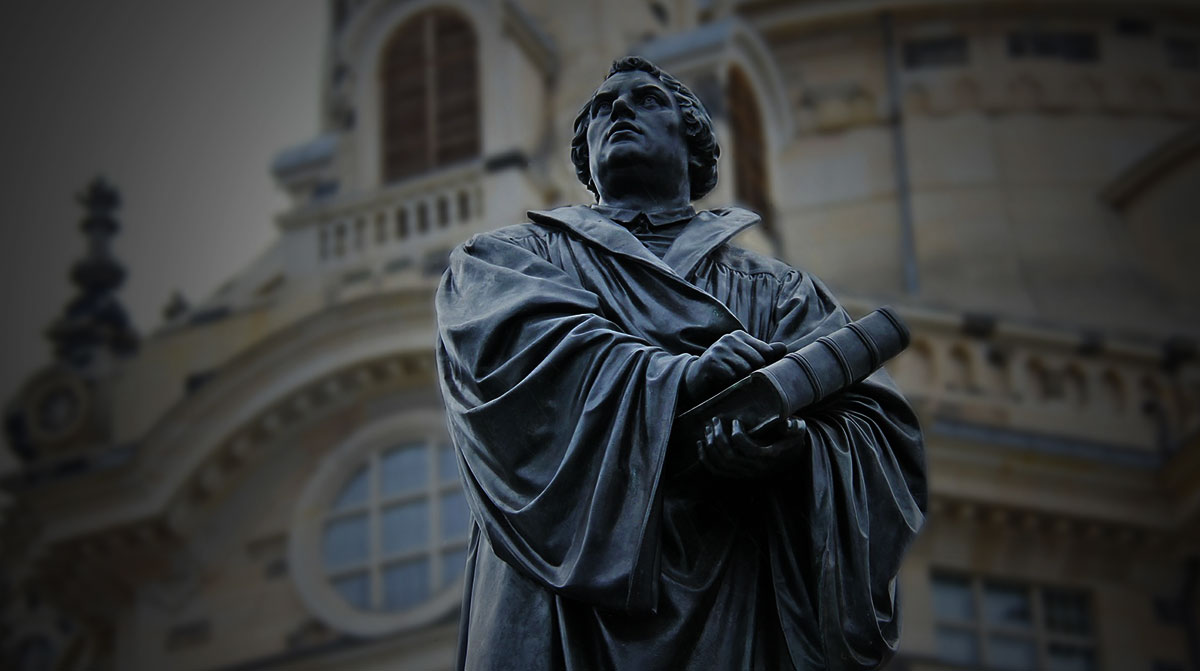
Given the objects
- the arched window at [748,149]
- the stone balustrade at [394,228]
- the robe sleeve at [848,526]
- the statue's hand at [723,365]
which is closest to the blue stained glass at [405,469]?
the stone balustrade at [394,228]

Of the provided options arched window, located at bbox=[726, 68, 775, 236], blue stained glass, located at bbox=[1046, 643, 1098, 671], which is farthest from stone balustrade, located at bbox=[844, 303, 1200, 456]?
arched window, located at bbox=[726, 68, 775, 236]

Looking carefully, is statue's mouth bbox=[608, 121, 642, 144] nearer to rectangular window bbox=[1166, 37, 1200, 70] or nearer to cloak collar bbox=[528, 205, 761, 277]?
cloak collar bbox=[528, 205, 761, 277]

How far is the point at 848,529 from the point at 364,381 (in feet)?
57.5

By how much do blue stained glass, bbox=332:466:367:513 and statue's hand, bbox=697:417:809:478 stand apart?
17.7 m

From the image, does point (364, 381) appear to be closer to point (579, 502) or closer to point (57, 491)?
point (57, 491)

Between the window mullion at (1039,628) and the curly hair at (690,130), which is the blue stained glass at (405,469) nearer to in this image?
the window mullion at (1039,628)

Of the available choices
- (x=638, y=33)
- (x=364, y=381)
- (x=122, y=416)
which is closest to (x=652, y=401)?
(x=364, y=381)

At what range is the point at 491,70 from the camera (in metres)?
24.5

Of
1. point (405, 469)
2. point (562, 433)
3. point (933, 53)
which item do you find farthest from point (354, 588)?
point (562, 433)

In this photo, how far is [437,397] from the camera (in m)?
21.8

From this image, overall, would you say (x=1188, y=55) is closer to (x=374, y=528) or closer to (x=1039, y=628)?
(x=1039, y=628)

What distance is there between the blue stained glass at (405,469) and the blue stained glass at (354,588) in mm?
759

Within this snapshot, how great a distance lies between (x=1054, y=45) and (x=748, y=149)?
5.28 meters

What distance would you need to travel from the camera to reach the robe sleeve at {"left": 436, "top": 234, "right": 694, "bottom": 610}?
4.54m
